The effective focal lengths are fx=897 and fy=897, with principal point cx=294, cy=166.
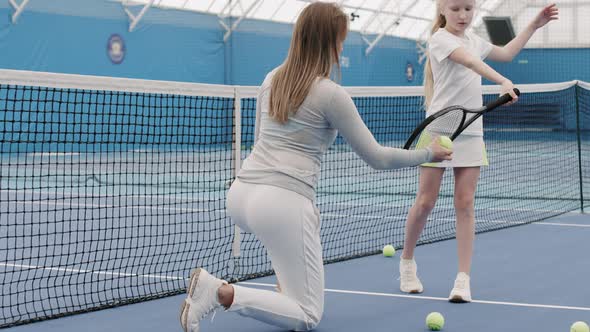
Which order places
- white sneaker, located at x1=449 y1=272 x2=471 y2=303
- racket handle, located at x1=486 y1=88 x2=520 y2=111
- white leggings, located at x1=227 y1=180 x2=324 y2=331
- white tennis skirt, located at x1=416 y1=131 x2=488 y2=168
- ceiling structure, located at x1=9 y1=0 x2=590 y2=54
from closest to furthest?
white leggings, located at x1=227 y1=180 x2=324 y2=331 < racket handle, located at x1=486 y1=88 x2=520 y2=111 < white sneaker, located at x1=449 y1=272 x2=471 y2=303 < white tennis skirt, located at x1=416 y1=131 x2=488 y2=168 < ceiling structure, located at x1=9 y1=0 x2=590 y2=54

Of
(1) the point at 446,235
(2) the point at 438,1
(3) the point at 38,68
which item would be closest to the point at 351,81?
(3) the point at 38,68

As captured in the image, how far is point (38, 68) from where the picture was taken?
49.2 feet

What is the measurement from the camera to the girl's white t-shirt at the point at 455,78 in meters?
3.88

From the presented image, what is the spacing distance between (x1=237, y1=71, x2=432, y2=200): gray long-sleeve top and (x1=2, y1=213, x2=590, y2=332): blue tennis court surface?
1.96 feet

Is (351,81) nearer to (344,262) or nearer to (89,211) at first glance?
(89,211)

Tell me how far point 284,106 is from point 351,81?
18.0m

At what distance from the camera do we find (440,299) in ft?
12.8

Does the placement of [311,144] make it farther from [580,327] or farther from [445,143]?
[580,327]

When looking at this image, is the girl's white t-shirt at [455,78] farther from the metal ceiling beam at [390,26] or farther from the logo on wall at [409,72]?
the logo on wall at [409,72]

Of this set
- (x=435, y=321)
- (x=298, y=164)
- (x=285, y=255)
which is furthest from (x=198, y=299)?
(x=435, y=321)

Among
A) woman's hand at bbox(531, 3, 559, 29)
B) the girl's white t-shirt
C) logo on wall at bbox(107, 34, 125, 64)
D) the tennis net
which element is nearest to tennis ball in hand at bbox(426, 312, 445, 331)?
the girl's white t-shirt

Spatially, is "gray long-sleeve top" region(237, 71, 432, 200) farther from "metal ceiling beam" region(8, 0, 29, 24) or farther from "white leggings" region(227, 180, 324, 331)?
"metal ceiling beam" region(8, 0, 29, 24)

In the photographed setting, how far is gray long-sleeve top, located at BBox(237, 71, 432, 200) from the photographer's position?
3.12 m

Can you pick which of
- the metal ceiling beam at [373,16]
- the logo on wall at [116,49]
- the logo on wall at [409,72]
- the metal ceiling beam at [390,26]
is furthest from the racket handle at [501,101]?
the logo on wall at [409,72]
